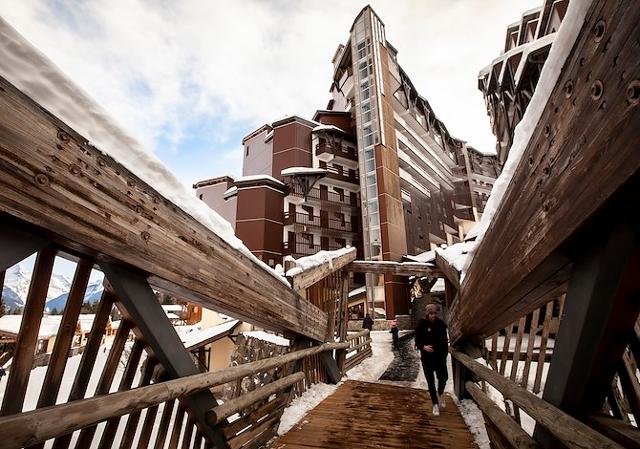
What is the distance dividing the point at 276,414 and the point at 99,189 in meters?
2.93

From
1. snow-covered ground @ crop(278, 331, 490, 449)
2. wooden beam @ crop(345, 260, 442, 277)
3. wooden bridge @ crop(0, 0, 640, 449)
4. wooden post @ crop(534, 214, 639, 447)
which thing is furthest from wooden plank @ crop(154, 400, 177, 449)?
wooden beam @ crop(345, 260, 442, 277)

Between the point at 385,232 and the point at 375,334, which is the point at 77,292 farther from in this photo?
the point at 385,232

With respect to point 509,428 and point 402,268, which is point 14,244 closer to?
point 509,428

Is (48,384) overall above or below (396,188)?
below

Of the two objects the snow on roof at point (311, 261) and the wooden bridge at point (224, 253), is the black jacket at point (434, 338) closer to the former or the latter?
the snow on roof at point (311, 261)

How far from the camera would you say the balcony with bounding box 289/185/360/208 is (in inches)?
947

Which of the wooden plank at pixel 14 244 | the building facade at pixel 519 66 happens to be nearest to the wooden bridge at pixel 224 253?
the wooden plank at pixel 14 244

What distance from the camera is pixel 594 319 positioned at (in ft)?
4.28

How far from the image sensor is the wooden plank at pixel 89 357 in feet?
4.53

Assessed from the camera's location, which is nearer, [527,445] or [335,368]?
[527,445]

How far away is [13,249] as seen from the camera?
111cm

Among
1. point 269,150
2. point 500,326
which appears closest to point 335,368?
point 500,326

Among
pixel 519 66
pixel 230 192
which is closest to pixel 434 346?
pixel 519 66

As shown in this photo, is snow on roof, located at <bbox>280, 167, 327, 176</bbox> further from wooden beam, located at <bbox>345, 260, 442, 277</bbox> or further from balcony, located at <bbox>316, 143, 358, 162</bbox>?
wooden beam, located at <bbox>345, 260, 442, 277</bbox>
